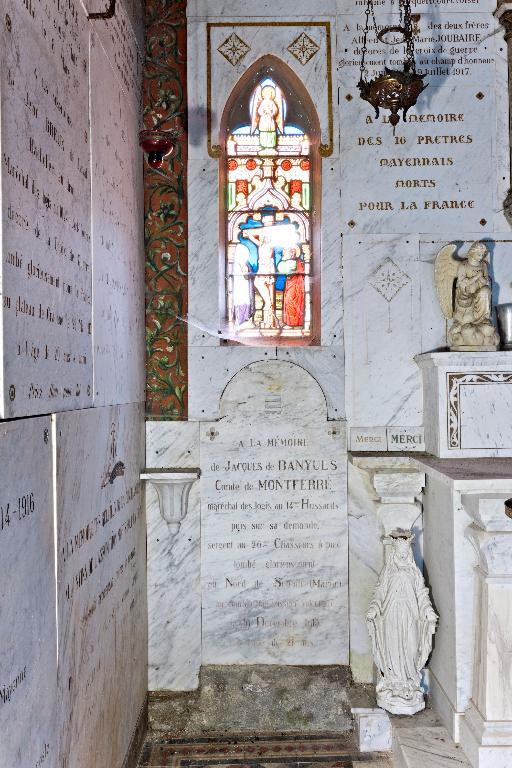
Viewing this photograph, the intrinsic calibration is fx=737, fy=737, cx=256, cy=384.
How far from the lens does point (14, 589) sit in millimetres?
2035

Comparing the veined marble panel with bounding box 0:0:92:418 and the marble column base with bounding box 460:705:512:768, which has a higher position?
the veined marble panel with bounding box 0:0:92:418

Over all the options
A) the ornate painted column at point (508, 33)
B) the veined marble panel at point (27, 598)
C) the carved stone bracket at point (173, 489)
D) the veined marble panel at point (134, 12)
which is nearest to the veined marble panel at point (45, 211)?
the veined marble panel at point (27, 598)

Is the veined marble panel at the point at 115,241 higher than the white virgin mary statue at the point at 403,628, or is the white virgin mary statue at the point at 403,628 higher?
the veined marble panel at the point at 115,241

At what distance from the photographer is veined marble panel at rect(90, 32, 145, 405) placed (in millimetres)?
3295

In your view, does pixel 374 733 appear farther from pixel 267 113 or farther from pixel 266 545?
pixel 267 113

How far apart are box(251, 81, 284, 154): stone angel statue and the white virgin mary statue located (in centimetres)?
267

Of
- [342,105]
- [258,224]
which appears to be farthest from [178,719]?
[342,105]

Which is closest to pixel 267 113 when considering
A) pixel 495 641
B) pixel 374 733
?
pixel 495 641

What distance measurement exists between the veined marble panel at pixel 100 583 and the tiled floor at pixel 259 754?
30 centimetres

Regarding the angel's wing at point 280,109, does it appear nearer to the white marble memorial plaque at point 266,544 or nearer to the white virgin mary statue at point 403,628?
the white marble memorial plaque at point 266,544

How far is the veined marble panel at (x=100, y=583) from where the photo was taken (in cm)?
265

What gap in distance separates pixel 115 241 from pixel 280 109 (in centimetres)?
182

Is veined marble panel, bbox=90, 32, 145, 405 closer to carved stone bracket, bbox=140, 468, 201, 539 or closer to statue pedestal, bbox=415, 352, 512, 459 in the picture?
carved stone bracket, bbox=140, 468, 201, 539

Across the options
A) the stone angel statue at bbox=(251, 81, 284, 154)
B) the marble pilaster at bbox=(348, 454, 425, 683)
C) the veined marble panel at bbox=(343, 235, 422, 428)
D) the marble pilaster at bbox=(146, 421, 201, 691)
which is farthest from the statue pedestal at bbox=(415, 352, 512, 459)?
the stone angel statue at bbox=(251, 81, 284, 154)
